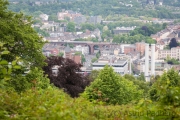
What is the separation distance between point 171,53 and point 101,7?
1201 inches

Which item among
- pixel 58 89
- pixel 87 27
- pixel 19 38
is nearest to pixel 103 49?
pixel 87 27

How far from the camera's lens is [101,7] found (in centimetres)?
7281

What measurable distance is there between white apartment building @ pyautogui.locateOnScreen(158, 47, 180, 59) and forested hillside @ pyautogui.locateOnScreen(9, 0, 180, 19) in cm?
2318

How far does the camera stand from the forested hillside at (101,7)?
6788 centimetres

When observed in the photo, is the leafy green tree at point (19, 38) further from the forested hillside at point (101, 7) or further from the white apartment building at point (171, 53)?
the forested hillside at point (101, 7)

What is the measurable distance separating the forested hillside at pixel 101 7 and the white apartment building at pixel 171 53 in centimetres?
2318

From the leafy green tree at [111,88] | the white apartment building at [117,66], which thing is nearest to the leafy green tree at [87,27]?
the white apartment building at [117,66]

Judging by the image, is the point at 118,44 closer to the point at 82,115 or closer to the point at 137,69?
the point at 137,69

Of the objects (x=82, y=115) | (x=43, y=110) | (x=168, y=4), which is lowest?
(x=168, y=4)

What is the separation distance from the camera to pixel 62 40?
53.8 m

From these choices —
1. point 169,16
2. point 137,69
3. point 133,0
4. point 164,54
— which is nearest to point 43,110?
point 137,69

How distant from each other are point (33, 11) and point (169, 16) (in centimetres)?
1706

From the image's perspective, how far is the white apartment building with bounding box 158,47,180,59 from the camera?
42.9 m

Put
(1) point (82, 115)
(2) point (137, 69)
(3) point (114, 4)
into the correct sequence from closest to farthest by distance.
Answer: (1) point (82, 115) → (2) point (137, 69) → (3) point (114, 4)
